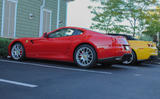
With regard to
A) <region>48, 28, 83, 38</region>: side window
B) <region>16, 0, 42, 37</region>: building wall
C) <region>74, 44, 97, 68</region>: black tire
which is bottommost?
<region>74, 44, 97, 68</region>: black tire

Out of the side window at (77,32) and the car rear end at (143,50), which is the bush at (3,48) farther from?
the car rear end at (143,50)

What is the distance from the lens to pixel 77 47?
6.22 m

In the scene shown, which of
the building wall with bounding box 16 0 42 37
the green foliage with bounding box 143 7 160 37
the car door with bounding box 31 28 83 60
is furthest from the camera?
the green foliage with bounding box 143 7 160 37

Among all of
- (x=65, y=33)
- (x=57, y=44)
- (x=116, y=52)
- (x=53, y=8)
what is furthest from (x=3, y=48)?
(x=53, y=8)

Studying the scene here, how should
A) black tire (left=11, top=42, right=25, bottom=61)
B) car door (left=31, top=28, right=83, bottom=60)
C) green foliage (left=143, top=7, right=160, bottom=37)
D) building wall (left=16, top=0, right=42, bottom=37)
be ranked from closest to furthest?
car door (left=31, top=28, right=83, bottom=60), black tire (left=11, top=42, right=25, bottom=61), building wall (left=16, top=0, right=42, bottom=37), green foliage (left=143, top=7, right=160, bottom=37)

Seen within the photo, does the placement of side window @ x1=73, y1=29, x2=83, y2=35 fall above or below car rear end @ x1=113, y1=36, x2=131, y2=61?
above

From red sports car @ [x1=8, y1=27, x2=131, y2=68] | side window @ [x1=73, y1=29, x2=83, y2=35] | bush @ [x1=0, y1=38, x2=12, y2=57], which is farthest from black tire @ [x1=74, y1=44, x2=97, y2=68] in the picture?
bush @ [x1=0, y1=38, x2=12, y2=57]

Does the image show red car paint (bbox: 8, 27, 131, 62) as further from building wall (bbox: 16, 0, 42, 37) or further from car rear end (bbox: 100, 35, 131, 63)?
building wall (bbox: 16, 0, 42, 37)

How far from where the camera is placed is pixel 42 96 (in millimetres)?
2932

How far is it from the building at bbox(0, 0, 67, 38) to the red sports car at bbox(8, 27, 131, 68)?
15.1 ft

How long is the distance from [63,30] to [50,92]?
3.88 m

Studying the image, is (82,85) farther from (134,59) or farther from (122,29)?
(122,29)

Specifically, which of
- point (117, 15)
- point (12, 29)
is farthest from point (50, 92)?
point (117, 15)

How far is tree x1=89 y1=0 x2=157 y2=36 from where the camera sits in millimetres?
17203
